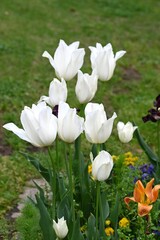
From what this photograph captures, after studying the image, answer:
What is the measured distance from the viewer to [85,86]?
2836 millimetres

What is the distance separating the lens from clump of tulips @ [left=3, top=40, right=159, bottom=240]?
8.16ft

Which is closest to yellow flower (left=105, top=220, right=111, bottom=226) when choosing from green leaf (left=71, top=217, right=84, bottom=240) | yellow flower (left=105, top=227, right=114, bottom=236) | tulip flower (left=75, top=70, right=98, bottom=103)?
yellow flower (left=105, top=227, right=114, bottom=236)

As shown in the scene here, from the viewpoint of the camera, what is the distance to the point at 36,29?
8383mm

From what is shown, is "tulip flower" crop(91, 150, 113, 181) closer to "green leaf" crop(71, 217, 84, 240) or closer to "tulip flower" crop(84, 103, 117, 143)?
"tulip flower" crop(84, 103, 117, 143)

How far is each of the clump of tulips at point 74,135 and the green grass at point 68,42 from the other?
0.99 m

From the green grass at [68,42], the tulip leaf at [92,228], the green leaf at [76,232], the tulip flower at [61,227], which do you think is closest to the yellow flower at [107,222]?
the tulip leaf at [92,228]

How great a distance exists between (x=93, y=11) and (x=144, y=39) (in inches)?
57.6

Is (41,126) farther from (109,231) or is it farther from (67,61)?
(109,231)

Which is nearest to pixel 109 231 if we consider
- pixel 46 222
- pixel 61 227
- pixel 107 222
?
pixel 107 222

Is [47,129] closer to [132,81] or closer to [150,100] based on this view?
[150,100]

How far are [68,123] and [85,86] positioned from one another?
43cm

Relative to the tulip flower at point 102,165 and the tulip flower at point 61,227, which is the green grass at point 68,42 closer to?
the tulip flower at point 61,227

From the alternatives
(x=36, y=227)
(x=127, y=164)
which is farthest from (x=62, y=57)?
(x=127, y=164)

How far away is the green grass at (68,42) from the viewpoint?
17.1 ft
